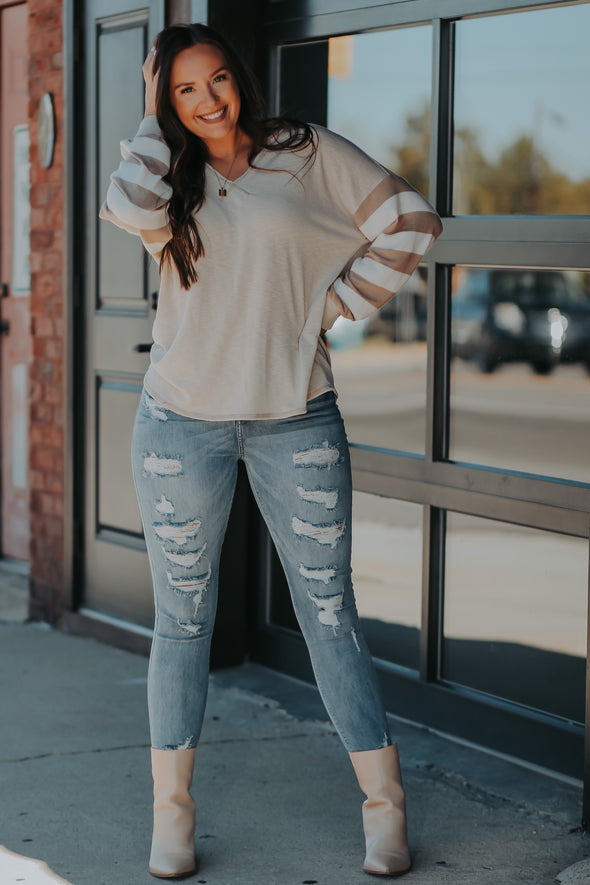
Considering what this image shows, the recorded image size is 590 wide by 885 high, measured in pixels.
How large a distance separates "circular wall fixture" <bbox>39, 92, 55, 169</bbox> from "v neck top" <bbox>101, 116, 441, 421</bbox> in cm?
229

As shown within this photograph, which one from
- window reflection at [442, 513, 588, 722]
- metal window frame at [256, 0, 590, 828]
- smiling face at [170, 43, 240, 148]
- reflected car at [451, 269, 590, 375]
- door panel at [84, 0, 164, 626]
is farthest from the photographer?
reflected car at [451, 269, 590, 375]

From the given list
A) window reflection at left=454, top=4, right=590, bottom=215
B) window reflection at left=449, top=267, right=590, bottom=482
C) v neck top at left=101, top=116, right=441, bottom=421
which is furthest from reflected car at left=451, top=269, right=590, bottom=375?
v neck top at left=101, top=116, right=441, bottom=421

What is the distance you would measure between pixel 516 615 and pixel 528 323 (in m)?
13.1

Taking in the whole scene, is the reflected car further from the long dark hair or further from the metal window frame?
the long dark hair

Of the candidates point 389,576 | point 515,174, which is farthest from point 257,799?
point 515,174

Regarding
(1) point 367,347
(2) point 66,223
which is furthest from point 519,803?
A: (1) point 367,347

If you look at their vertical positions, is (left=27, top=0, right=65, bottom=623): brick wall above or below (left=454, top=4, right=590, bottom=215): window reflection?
below

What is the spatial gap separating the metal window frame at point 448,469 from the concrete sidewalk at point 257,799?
0.10 metres

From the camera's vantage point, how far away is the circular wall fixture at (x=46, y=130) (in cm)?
465

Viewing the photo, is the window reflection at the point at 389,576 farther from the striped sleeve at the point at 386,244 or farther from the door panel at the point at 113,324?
the striped sleeve at the point at 386,244

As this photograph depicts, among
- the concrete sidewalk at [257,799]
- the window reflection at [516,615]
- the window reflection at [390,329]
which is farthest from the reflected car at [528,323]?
the concrete sidewalk at [257,799]

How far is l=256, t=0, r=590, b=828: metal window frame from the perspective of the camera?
122 inches

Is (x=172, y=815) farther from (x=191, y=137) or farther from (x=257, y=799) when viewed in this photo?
(x=191, y=137)

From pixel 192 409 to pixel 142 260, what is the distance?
1893 millimetres
